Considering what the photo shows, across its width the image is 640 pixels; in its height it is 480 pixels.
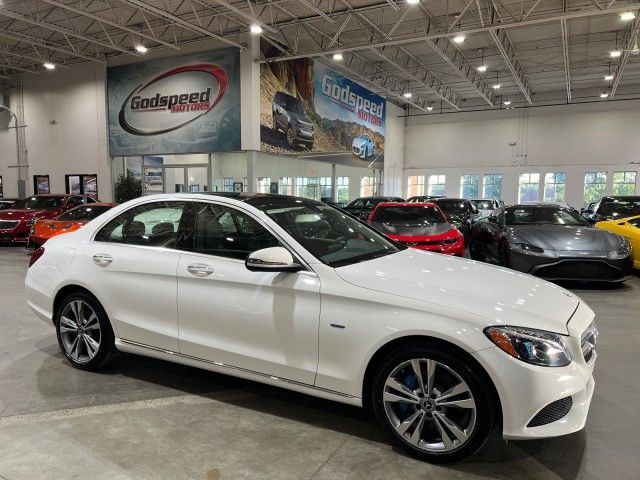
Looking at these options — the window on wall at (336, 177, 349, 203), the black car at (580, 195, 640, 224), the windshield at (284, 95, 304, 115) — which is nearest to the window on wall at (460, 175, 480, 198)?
the window on wall at (336, 177, 349, 203)

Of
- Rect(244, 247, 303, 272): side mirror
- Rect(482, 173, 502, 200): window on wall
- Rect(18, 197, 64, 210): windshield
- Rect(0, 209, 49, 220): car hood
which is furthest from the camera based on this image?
Rect(482, 173, 502, 200): window on wall

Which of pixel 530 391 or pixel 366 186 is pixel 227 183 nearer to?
pixel 366 186

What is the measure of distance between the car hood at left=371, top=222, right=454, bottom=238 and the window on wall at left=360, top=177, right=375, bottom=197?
16804 millimetres

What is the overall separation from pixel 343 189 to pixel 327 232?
2027 centimetres

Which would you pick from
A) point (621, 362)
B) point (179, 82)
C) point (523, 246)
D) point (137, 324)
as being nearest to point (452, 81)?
point (179, 82)

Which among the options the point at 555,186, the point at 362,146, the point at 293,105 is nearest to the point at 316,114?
the point at 293,105

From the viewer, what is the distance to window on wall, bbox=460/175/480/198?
28.1 metres

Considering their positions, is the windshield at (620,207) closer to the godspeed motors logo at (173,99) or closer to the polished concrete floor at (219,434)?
the polished concrete floor at (219,434)

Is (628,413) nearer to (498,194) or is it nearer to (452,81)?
(452,81)

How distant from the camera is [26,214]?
12953mm

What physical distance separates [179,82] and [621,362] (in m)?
16.2

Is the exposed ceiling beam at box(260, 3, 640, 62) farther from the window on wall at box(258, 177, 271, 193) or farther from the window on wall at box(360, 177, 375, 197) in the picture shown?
the window on wall at box(360, 177, 375, 197)

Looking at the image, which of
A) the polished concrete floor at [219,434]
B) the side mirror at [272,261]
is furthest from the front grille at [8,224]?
the side mirror at [272,261]

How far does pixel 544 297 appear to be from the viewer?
2.77m
